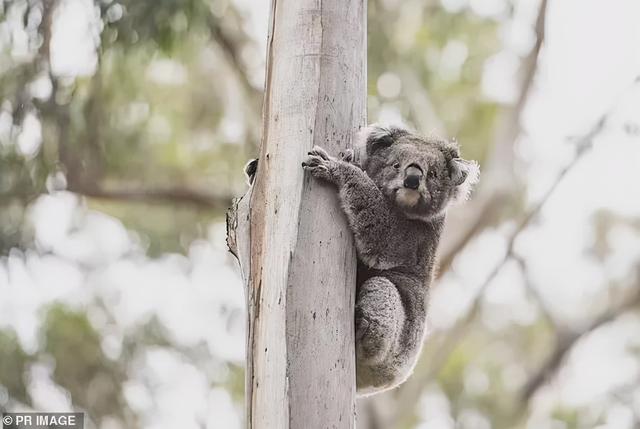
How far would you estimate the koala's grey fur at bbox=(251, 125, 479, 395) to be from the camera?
377 cm

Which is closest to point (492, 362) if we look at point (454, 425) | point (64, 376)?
point (454, 425)

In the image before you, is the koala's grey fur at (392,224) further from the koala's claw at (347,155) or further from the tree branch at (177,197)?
the tree branch at (177,197)

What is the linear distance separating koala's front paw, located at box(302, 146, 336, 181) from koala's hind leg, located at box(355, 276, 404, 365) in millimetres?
599

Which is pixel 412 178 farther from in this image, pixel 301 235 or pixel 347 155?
pixel 301 235

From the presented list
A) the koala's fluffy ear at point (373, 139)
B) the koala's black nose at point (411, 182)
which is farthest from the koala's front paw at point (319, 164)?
the koala's black nose at point (411, 182)

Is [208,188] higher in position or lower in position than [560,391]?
higher

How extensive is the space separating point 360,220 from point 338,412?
836mm

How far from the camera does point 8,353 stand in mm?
9758

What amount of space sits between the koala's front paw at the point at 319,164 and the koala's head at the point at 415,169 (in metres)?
0.40

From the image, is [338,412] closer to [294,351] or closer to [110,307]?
[294,351]

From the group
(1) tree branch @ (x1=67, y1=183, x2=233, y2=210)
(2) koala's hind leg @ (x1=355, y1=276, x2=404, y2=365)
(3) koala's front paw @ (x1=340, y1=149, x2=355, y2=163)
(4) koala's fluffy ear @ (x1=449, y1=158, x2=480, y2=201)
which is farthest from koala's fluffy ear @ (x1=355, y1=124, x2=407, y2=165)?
(1) tree branch @ (x1=67, y1=183, x2=233, y2=210)

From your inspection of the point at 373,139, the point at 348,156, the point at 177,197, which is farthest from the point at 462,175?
the point at 177,197

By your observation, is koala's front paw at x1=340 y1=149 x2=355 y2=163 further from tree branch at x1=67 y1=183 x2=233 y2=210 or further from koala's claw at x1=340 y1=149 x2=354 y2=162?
tree branch at x1=67 y1=183 x2=233 y2=210

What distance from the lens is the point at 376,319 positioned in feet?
12.6
